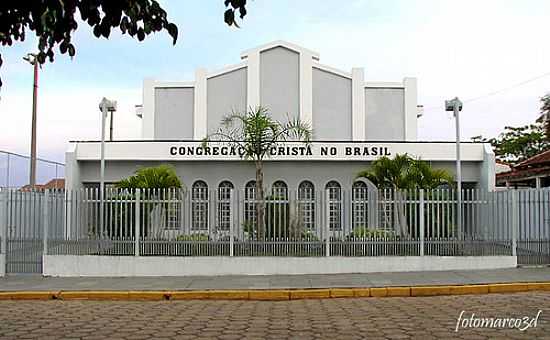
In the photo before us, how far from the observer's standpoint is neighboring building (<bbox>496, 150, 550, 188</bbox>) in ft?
76.7

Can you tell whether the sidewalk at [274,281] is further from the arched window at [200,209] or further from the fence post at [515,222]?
the arched window at [200,209]

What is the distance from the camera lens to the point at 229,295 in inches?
477

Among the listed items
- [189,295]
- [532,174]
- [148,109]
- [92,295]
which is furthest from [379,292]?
[148,109]

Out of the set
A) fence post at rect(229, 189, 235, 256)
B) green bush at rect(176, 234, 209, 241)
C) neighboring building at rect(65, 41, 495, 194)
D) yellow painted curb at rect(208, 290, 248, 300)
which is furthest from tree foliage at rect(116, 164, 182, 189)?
neighboring building at rect(65, 41, 495, 194)

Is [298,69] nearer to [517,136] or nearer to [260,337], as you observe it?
[260,337]

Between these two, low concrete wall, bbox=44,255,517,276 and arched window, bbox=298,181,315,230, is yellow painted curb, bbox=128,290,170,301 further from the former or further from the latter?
arched window, bbox=298,181,315,230

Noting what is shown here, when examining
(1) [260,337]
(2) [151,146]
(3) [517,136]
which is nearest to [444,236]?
(1) [260,337]

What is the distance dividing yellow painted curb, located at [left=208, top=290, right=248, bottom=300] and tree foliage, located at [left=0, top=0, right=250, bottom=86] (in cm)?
712

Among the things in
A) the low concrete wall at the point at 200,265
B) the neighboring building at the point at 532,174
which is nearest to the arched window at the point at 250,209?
the low concrete wall at the point at 200,265

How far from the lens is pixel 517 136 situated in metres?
50.8

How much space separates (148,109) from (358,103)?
9.32m

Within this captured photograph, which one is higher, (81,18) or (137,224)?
A: (81,18)

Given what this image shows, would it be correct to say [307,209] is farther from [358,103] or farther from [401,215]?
[358,103]

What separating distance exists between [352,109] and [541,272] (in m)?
15.1
